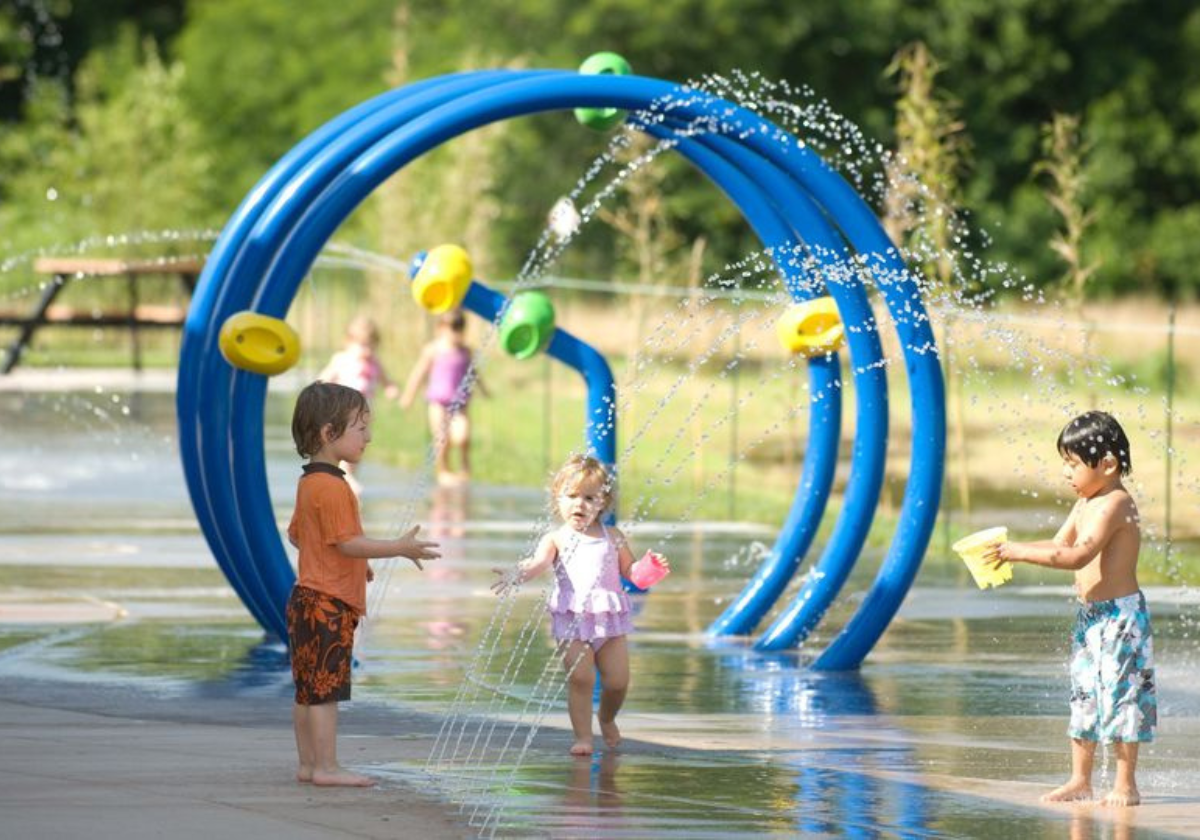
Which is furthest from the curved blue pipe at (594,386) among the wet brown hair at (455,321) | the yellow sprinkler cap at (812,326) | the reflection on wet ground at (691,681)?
the wet brown hair at (455,321)

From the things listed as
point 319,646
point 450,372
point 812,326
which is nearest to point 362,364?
point 450,372

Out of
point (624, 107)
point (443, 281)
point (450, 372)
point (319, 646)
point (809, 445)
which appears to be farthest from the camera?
point (450, 372)

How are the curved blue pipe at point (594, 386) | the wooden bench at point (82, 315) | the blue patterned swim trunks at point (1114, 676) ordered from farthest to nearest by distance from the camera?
the wooden bench at point (82, 315) < the curved blue pipe at point (594, 386) < the blue patterned swim trunks at point (1114, 676)

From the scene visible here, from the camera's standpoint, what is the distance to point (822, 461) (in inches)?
458

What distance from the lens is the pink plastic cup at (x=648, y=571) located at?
28.0 feet

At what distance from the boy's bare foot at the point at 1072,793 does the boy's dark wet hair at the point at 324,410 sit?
2.35 m

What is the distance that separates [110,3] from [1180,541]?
51.7 m

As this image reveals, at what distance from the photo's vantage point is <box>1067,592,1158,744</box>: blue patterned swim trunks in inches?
310

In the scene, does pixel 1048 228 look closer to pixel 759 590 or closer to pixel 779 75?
pixel 779 75

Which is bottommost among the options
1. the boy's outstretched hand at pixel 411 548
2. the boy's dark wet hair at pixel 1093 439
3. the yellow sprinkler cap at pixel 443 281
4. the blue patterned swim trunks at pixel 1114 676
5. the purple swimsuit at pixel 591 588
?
the blue patterned swim trunks at pixel 1114 676

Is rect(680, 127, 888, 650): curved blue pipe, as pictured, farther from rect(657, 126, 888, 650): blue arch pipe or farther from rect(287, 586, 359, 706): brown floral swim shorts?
rect(287, 586, 359, 706): brown floral swim shorts

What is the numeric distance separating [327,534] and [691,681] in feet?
8.14

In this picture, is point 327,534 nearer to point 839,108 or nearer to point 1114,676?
point 1114,676

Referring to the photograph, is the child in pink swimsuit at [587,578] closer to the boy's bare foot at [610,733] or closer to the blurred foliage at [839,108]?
the boy's bare foot at [610,733]
